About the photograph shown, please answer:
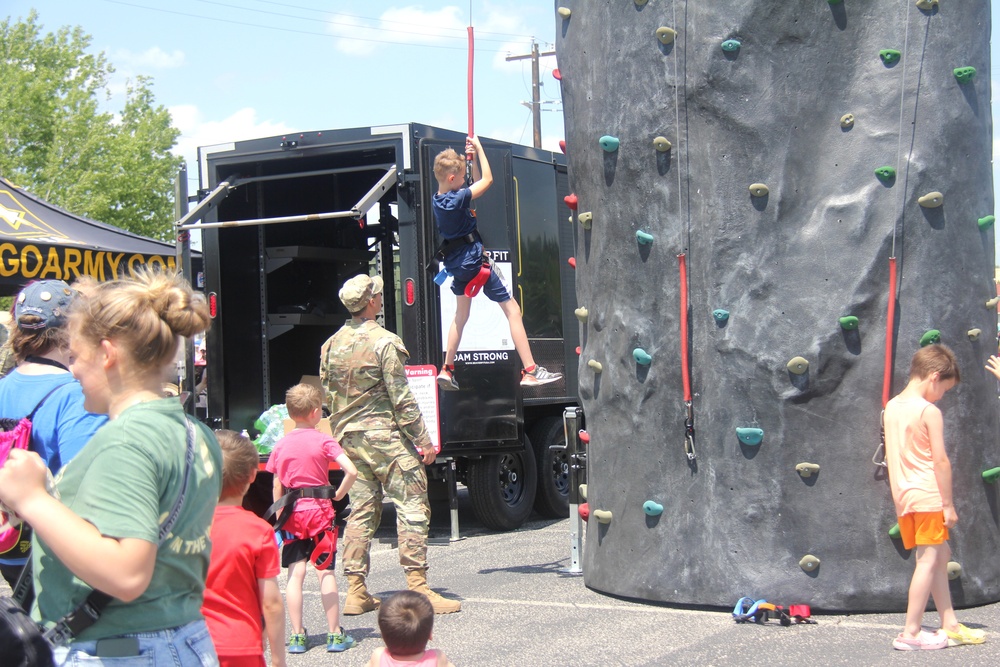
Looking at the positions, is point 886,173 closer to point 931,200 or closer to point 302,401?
point 931,200

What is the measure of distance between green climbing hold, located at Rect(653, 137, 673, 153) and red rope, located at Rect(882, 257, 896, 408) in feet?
4.36

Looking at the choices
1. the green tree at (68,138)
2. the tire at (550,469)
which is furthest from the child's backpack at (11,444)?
the green tree at (68,138)

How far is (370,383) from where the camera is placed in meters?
6.94

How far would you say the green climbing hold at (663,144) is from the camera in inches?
252

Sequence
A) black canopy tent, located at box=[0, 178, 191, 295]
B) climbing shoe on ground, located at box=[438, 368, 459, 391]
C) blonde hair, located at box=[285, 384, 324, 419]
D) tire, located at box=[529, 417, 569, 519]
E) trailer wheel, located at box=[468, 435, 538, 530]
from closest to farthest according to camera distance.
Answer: blonde hair, located at box=[285, 384, 324, 419] < climbing shoe on ground, located at box=[438, 368, 459, 391] < black canopy tent, located at box=[0, 178, 191, 295] < trailer wheel, located at box=[468, 435, 538, 530] < tire, located at box=[529, 417, 569, 519]

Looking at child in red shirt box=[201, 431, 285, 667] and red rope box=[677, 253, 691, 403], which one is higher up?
red rope box=[677, 253, 691, 403]

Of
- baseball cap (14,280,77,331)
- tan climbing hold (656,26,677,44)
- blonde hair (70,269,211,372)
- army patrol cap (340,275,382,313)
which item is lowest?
blonde hair (70,269,211,372)

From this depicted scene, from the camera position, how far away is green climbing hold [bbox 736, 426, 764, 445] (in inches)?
242

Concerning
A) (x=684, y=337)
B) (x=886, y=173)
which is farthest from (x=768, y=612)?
(x=886, y=173)

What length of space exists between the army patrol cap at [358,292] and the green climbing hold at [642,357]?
1.63 m

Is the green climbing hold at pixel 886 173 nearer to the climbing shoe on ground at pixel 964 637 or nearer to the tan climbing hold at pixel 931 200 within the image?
the tan climbing hold at pixel 931 200

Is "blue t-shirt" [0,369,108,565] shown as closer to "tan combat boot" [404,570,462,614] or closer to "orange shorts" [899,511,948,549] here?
"tan combat boot" [404,570,462,614]

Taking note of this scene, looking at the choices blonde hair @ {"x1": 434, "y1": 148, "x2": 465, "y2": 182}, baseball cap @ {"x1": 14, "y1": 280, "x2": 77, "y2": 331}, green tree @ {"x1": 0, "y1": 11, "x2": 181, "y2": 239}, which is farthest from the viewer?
green tree @ {"x1": 0, "y1": 11, "x2": 181, "y2": 239}

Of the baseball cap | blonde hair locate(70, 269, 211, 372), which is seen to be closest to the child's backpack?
the baseball cap
